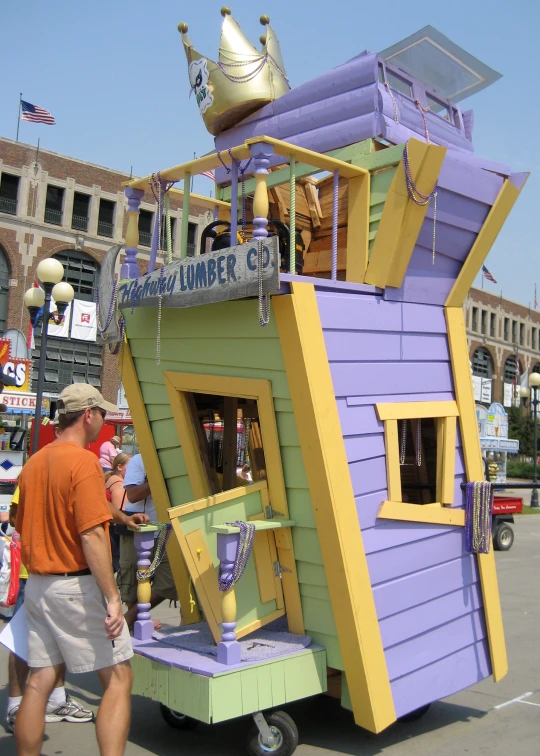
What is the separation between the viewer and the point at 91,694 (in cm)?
539

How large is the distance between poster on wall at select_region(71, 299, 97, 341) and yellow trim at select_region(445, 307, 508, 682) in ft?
80.1

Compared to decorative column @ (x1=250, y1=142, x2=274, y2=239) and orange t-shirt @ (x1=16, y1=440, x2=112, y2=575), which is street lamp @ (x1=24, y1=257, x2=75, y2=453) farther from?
orange t-shirt @ (x1=16, y1=440, x2=112, y2=575)

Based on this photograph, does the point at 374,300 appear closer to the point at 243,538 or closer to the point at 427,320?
the point at 427,320

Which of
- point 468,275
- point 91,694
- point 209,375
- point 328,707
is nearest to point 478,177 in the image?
point 468,275

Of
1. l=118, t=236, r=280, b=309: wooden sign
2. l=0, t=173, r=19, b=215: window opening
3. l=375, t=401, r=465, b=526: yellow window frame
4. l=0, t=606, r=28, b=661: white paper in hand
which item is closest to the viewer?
l=0, t=606, r=28, b=661: white paper in hand

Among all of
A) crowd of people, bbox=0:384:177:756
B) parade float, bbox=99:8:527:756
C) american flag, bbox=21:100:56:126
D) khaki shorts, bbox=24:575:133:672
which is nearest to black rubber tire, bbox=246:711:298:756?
parade float, bbox=99:8:527:756

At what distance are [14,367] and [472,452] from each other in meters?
15.1

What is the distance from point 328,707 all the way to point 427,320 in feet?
8.48

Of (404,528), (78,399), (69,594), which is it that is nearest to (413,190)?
(404,528)

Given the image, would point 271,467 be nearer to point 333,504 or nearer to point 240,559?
point 333,504

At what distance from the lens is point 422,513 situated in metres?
4.61

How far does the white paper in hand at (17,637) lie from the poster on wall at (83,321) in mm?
25123

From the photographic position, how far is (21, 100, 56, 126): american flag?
2348 centimetres

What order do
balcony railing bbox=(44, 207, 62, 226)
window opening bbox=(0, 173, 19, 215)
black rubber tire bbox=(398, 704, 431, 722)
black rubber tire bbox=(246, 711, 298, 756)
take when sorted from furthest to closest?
balcony railing bbox=(44, 207, 62, 226)
window opening bbox=(0, 173, 19, 215)
black rubber tire bbox=(398, 704, 431, 722)
black rubber tire bbox=(246, 711, 298, 756)
